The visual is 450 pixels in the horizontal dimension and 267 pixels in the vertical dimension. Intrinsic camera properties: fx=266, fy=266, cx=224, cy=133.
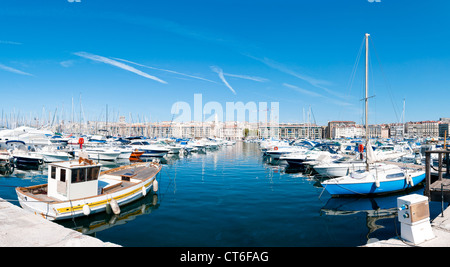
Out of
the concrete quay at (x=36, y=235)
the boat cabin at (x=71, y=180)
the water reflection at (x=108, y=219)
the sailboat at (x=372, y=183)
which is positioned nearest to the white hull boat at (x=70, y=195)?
the boat cabin at (x=71, y=180)

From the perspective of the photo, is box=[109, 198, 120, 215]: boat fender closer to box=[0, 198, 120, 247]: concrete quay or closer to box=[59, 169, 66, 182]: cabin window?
box=[59, 169, 66, 182]: cabin window

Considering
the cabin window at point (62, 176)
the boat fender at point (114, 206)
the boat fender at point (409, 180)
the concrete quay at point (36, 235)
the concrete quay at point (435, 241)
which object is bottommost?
the boat fender at point (114, 206)

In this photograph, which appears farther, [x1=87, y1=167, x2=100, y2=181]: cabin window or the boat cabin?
[x1=87, y1=167, x2=100, y2=181]: cabin window

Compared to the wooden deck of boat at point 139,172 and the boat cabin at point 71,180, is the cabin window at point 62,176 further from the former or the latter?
the wooden deck of boat at point 139,172

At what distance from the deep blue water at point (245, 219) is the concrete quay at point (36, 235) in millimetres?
2664

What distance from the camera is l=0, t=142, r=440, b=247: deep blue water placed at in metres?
9.89

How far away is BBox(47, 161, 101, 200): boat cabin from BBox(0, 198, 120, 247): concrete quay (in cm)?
308

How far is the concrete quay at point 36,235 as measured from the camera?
6.57 m

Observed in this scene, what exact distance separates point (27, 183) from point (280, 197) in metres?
19.6

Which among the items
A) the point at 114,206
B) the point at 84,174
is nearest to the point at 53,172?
the point at 84,174

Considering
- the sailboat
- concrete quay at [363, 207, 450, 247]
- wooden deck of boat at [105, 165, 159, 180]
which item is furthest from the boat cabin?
the sailboat

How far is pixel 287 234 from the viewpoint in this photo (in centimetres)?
1034

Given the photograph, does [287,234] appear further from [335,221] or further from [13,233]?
[13,233]
